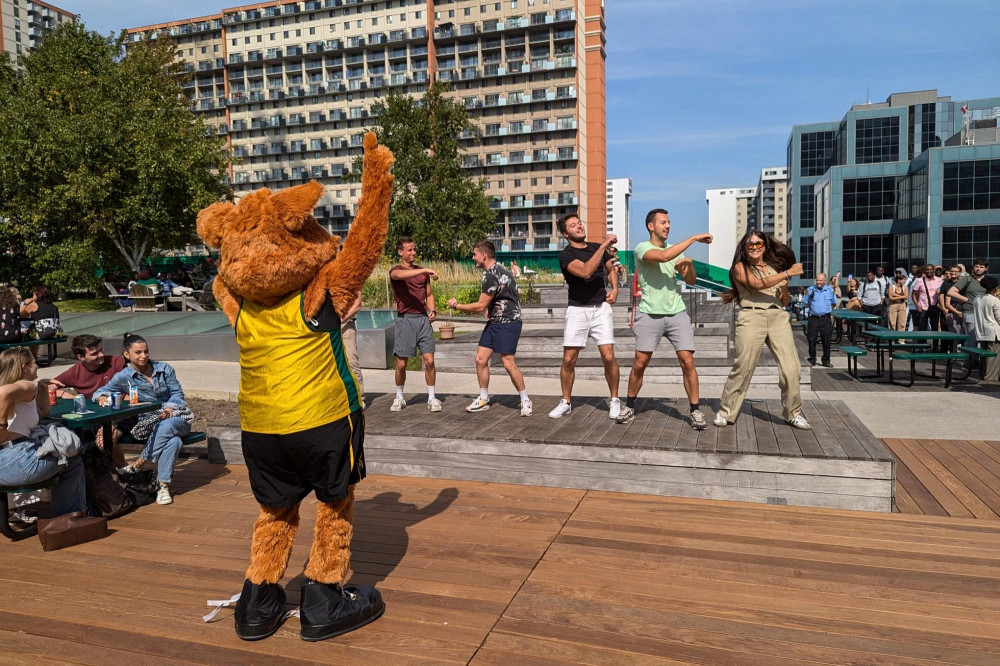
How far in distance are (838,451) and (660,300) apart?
194 centimetres

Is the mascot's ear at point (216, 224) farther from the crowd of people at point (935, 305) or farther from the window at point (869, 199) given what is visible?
the window at point (869, 199)

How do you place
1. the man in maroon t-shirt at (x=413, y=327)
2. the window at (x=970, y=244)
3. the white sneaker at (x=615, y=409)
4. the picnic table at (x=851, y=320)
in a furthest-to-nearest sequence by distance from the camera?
the window at (x=970, y=244), the picnic table at (x=851, y=320), the man in maroon t-shirt at (x=413, y=327), the white sneaker at (x=615, y=409)

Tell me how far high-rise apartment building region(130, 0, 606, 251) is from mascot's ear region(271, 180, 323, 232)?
7007cm

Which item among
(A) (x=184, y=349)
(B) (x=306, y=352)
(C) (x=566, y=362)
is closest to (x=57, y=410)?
(B) (x=306, y=352)

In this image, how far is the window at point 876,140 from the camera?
241ft

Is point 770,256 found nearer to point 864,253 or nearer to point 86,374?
point 86,374

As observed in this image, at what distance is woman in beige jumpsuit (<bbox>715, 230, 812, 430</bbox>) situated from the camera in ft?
18.7

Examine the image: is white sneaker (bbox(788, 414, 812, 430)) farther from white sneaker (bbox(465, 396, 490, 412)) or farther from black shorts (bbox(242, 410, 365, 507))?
black shorts (bbox(242, 410, 365, 507))

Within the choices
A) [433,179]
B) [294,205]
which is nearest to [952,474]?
[294,205]

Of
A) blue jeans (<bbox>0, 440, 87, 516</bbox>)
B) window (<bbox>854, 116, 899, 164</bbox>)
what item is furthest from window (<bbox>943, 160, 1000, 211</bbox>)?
blue jeans (<bbox>0, 440, 87, 516</bbox>)

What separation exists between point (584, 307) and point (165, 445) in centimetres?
367

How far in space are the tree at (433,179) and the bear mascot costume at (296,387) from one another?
92.1 ft

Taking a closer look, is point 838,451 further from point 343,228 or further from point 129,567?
point 343,228

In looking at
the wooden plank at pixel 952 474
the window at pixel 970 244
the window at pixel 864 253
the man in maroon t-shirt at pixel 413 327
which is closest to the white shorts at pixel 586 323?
the man in maroon t-shirt at pixel 413 327
